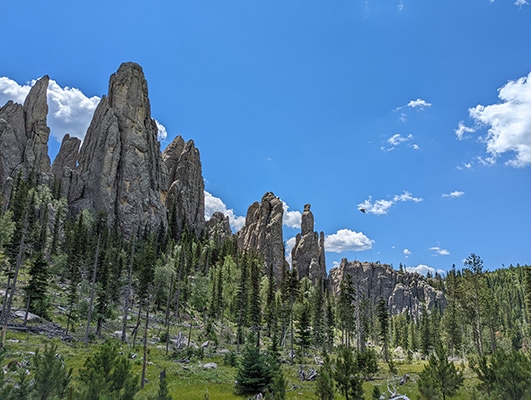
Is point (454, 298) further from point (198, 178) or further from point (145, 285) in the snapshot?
point (198, 178)

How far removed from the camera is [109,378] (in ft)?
43.4

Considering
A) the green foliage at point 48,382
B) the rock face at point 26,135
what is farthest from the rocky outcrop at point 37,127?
the green foliage at point 48,382

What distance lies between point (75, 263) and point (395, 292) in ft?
550

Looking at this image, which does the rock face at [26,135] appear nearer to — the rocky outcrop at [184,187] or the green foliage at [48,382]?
the rocky outcrop at [184,187]

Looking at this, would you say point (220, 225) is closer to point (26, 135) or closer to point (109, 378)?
point (26, 135)

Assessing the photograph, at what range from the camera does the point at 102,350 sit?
14.9 meters

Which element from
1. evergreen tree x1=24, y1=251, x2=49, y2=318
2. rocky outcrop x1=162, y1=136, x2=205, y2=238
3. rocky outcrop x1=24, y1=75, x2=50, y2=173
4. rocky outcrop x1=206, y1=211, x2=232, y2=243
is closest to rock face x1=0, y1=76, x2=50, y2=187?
rocky outcrop x1=24, y1=75, x2=50, y2=173

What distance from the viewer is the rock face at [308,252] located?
15225 cm

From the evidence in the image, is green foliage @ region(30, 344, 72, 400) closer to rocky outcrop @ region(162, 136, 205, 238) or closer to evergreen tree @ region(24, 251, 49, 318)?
evergreen tree @ region(24, 251, 49, 318)

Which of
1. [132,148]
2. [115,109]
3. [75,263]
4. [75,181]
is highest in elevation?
[115,109]

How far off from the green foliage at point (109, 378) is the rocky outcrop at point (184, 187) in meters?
110

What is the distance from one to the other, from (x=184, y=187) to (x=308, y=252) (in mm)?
59652

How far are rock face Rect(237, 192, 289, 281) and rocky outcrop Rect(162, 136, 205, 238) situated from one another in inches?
859

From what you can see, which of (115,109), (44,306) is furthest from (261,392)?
(115,109)
